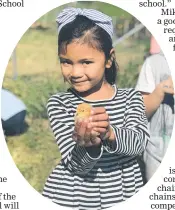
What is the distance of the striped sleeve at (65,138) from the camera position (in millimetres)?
2832

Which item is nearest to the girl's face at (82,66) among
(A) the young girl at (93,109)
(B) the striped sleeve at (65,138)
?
(A) the young girl at (93,109)

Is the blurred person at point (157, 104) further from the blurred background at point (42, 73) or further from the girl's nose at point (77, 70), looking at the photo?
the girl's nose at point (77, 70)

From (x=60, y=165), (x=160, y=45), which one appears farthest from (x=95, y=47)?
(x=60, y=165)

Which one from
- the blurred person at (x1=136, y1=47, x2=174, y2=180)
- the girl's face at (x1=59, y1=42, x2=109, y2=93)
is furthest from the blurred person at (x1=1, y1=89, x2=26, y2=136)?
the blurred person at (x1=136, y1=47, x2=174, y2=180)

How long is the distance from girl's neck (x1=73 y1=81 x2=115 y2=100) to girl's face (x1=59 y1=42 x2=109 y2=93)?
0.5 inches

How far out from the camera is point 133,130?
2.87m

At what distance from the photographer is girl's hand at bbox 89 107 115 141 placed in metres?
2.71

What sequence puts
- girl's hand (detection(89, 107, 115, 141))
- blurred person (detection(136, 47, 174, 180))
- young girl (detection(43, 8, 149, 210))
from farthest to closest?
1. blurred person (detection(136, 47, 174, 180))
2. young girl (detection(43, 8, 149, 210))
3. girl's hand (detection(89, 107, 115, 141))

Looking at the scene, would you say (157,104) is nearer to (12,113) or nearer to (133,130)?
(133,130)

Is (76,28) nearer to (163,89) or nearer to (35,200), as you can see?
(163,89)

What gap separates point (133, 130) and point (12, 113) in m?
0.52

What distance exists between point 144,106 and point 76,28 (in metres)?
0.45

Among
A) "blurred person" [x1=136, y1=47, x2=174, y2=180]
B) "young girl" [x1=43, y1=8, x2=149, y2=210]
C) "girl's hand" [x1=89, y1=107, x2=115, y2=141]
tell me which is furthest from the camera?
"blurred person" [x1=136, y1=47, x2=174, y2=180]

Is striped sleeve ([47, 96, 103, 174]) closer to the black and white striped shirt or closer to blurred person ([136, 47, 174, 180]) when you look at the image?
the black and white striped shirt
